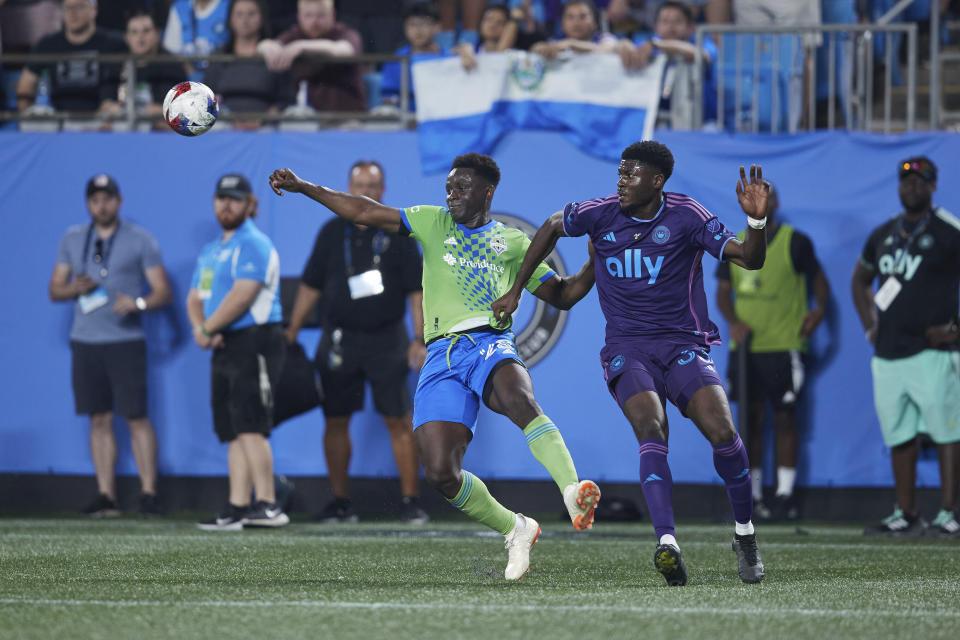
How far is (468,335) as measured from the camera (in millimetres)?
6645

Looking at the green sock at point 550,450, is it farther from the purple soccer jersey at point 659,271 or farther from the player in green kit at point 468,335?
the purple soccer jersey at point 659,271

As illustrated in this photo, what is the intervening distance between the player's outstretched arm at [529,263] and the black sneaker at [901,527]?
4.19m

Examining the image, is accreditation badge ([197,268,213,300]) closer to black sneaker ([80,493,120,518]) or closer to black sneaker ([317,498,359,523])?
black sneaker ([317,498,359,523])

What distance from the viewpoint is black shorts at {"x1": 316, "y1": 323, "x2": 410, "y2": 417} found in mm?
10398

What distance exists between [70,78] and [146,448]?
3.59 meters

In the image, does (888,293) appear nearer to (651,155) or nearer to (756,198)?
(651,155)

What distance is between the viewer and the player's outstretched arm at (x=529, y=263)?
6.50 m

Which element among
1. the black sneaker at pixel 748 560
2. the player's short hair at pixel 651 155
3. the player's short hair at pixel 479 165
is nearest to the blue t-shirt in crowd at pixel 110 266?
the player's short hair at pixel 479 165

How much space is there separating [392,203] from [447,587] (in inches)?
242

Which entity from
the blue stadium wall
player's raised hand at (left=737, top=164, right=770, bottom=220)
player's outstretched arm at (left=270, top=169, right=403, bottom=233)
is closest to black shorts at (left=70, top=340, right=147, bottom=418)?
the blue stadium wall

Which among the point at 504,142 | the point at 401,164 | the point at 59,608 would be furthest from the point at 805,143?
the point at 59,608

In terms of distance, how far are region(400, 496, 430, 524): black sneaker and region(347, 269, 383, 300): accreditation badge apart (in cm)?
164

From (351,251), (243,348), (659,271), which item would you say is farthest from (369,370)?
(659,271)

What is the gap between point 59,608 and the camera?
510 cm
